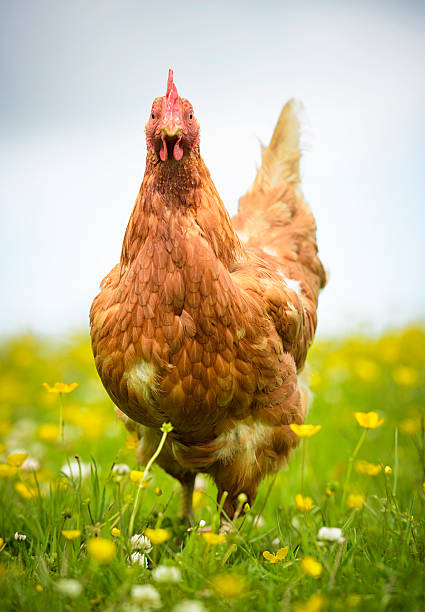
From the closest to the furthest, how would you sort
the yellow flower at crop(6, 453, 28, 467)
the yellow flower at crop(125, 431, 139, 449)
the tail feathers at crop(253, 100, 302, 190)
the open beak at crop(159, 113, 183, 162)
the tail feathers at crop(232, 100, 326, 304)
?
the open beak at crop(159, 113, 183, 162) < the yellow flower at crop(6, 453, 28, 467) < the yellow flower at crop(125, 431, 139, 449) < the tail feathers at crop(232, 100, 326, 304) < the tail feathers at crop(253, 100, 302, 190)

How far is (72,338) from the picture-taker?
24.2 feet

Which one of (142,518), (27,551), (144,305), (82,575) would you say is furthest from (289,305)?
(27,551)

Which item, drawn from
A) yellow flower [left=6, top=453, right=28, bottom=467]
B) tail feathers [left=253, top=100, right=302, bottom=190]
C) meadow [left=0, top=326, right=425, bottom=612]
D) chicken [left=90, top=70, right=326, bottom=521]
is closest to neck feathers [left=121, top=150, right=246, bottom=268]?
chicken [left=90, top=70, right=326, bottom=521]

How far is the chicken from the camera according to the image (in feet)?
7.19

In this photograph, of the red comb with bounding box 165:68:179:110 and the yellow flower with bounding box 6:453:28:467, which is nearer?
the red comb with bounding box 165:68:179:110

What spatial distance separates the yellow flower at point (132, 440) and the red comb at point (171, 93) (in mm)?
1598

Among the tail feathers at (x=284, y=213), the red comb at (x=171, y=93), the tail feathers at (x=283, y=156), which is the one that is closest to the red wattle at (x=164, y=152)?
the red comb at (x=171, y=93)

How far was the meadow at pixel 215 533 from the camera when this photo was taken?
178 centimetres

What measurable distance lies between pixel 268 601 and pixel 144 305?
1.13 m

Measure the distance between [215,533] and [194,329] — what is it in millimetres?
789

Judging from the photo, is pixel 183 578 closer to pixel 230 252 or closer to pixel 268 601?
pixel 268 601

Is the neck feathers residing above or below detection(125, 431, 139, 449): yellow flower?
above

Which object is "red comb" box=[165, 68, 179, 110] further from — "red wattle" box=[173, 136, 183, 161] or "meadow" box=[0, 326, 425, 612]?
"meadow" box=[0, 326, 425, 612]

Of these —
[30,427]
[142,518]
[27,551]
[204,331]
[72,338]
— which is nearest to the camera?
[204,331]
